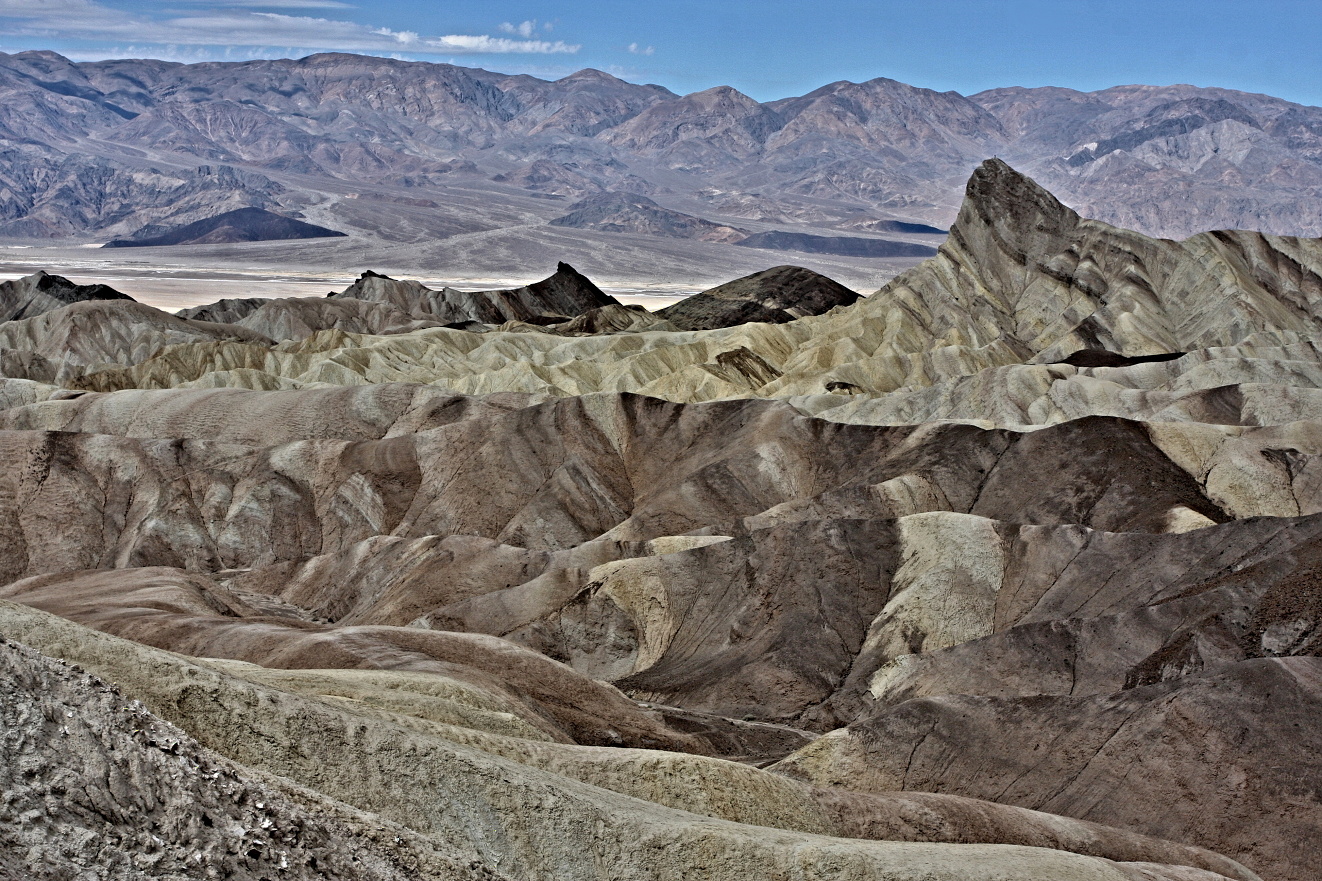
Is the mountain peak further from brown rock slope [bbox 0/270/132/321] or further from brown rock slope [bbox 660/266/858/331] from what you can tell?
brown rock slope [bbox 0/270/132/321]

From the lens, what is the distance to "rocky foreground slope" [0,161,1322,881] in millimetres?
17328

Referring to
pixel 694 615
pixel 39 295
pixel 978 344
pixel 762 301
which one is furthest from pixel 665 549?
pixel 39 295

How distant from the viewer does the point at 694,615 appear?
1471 inches

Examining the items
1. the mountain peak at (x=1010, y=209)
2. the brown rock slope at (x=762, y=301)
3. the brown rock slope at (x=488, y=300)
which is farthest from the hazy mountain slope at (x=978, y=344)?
the brown rock slope at (x=488, y=300)

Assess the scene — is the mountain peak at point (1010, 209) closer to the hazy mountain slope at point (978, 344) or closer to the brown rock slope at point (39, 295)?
the hazy mountain slope at point (978, 344)

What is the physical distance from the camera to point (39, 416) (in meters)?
57.9

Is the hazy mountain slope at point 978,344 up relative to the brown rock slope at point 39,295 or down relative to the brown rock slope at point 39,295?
up

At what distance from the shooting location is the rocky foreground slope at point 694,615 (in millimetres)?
17328

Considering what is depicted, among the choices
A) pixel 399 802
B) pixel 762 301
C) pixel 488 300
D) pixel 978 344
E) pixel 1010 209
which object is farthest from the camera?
pixel 488 300

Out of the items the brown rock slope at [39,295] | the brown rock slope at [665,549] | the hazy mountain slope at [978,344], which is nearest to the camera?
the brown rock slope at [665,549]

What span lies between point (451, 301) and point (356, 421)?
58.4m

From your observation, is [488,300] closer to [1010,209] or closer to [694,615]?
[1010,209]

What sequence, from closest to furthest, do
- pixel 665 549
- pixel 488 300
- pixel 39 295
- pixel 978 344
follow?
pixel 665 549, pixel 978 344, pixel 39 295, pixel 488 300

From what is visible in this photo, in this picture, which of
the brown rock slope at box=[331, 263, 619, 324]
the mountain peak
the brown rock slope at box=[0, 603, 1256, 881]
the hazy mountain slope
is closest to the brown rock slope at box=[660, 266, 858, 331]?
the brown rock slope at box=[331, 263, 619, 324]
